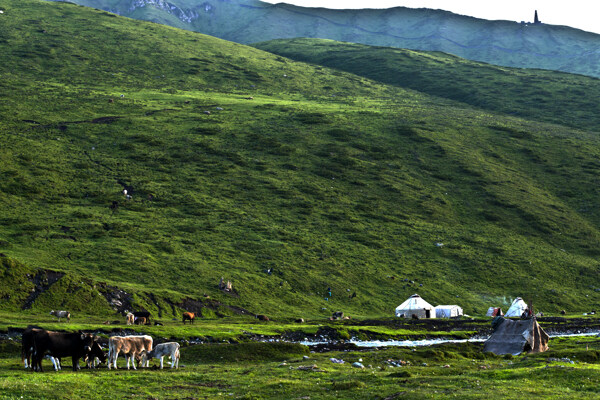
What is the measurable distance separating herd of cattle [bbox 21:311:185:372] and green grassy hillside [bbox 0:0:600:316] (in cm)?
3760

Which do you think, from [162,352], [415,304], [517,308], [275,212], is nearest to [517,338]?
[162,352]

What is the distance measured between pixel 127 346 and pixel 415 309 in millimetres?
71129

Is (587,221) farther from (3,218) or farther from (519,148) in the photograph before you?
(3,218)

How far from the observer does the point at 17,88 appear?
191 m

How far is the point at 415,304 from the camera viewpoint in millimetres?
101875

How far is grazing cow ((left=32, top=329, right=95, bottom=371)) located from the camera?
1300 inches

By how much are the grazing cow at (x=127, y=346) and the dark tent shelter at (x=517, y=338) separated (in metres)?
31.2

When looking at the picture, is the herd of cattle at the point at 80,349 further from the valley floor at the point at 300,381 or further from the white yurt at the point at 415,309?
the white yurt at the point at 415,309

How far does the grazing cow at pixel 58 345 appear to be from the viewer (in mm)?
33031

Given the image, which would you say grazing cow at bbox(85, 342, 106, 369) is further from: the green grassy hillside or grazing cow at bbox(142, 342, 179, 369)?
the green grassy hillside

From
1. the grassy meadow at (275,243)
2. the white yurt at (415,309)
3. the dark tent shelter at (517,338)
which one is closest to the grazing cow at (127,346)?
the grassy meadow at (275,243)

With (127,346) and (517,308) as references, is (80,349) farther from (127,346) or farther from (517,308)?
(517,308)

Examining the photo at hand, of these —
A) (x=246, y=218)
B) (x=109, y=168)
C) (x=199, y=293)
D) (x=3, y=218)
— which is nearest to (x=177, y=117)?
(x=109, y=168)

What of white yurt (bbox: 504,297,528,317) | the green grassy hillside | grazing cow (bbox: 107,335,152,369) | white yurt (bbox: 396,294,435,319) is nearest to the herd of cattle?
grazing cow (bbox: 107,335,152,369)
